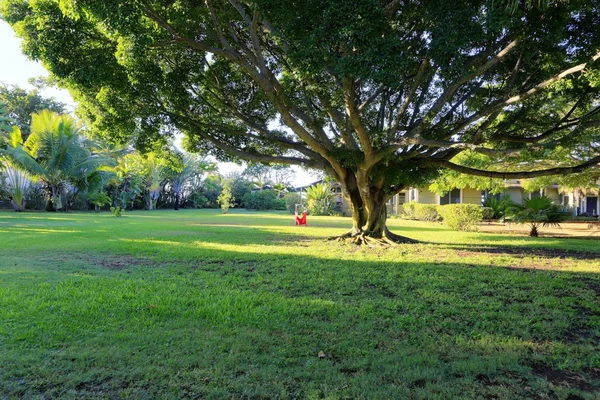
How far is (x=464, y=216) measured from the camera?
20.6 meters

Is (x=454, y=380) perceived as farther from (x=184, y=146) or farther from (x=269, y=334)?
(x=184, y=146)

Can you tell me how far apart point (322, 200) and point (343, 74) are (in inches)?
1241

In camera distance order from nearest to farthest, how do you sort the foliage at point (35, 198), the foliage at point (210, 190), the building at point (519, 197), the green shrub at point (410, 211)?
the building at point (519, 197), the green shrub at point (410, 211), the foliage at point (35, 198), the foliage at point (210, 190)

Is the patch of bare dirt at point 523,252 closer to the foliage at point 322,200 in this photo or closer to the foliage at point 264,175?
the foliage at point 322,200

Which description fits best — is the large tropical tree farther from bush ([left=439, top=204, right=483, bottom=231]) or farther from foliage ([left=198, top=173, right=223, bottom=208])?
foliage ([left=198, top=173, right=223, bottom=208])

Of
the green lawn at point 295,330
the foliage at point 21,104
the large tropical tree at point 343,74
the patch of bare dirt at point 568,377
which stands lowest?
the patch of bare dirt at point 568,377

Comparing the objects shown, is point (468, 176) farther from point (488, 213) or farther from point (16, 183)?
point (16, 183)

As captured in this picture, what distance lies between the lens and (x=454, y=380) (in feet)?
10.7

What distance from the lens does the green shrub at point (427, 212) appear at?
29391mm

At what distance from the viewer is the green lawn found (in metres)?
3.16

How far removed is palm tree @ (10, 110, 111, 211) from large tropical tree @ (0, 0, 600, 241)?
72.5 feet

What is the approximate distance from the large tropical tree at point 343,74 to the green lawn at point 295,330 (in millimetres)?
3526

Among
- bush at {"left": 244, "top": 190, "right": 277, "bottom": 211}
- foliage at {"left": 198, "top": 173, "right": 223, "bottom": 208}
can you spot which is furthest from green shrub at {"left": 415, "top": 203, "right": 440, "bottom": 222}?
foliage at {"left": 198, "top": 173, "right": 223, "bottom": 208}

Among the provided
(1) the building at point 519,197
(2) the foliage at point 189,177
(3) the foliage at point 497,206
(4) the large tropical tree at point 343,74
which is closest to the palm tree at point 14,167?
(2) the foliage at point 189,177
